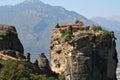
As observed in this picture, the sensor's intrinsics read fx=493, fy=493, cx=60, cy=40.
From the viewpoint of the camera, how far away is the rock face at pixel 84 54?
93.0 metres

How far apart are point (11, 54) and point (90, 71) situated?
116 ft

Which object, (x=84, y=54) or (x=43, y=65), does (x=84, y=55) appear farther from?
(x=43, y=65)

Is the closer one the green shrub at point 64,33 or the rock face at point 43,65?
the rock face at point 43,65

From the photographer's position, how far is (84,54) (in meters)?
93.2

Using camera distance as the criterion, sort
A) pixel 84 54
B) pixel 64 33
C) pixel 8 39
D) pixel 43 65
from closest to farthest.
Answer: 1. pixel 43 65
2. pixel 8 39
3. pixel 84 54
4. pixel 64 33

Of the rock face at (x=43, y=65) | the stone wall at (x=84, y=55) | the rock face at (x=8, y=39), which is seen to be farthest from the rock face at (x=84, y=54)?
the rock face at (x=43, y=65)

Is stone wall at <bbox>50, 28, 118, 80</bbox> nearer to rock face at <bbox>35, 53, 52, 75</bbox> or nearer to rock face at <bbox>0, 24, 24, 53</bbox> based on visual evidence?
rock face at <bbox>0, 24, 24, 53</bbox>

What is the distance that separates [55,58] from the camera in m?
101

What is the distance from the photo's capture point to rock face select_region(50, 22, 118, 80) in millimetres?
93000

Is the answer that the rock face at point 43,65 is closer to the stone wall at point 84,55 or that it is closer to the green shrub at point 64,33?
the stone wall at point 84,55

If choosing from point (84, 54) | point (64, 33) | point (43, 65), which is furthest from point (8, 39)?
point (64, 33)

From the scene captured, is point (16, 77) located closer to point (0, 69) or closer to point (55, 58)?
point (0, 69)

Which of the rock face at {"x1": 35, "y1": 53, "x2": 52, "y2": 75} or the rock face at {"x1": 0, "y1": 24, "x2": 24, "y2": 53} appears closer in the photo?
the rock face at {"x1": 35, "y1": 53, "x2": 52, "y2": 75}

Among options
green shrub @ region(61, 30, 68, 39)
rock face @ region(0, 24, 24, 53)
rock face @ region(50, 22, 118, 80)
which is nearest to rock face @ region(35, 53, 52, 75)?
→ rock face @ region(0, 24, 24, 53)
